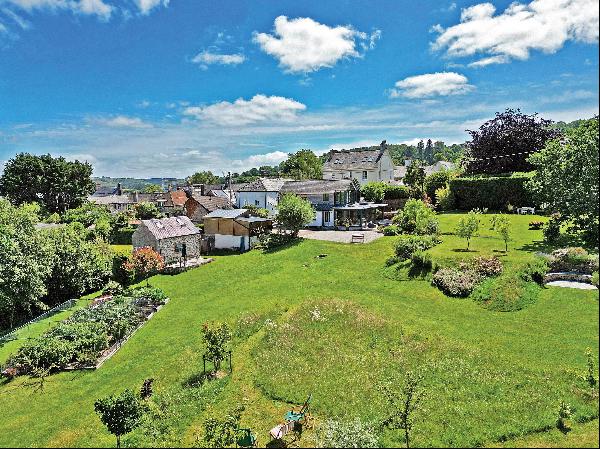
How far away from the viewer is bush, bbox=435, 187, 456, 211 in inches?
2030

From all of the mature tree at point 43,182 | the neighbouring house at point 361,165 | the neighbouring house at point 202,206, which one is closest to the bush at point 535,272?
the neighbouring house at point 202,206

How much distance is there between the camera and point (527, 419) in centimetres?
1285

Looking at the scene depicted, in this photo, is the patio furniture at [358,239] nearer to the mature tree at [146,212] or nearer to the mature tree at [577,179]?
the mature tree at [577,179]

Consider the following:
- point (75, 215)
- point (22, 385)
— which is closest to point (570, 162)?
point (22, 385)

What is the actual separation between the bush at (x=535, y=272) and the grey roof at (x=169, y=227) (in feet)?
105

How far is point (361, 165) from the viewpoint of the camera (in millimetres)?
74375

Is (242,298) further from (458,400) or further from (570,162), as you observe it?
(570,162)

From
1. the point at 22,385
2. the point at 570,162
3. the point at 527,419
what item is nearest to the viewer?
the point at 527,419

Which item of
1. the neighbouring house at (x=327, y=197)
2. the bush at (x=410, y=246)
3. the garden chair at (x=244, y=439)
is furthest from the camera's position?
the neighbouring house at (x=327, y=197)

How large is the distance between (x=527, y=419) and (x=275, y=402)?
8.71 metres

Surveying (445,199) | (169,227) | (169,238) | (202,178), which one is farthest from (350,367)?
(202,178)

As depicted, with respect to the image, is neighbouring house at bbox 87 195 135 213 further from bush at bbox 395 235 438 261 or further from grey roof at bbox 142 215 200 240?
bush at bbox 395 235 438 261

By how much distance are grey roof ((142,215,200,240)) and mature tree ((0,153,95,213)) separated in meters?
43.6

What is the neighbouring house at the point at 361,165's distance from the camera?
73.6 metres
